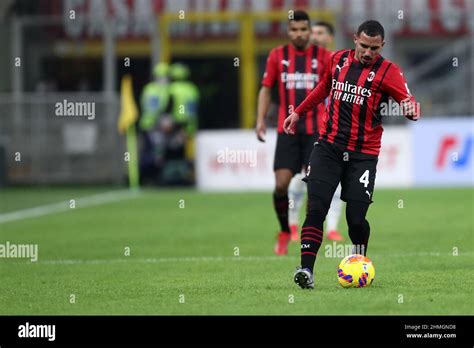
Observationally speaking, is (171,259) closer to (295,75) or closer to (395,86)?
(295,75)

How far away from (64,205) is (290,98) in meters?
9.08

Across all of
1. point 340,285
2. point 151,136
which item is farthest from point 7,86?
point 340,285

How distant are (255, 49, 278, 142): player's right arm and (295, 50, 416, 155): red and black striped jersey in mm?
2793

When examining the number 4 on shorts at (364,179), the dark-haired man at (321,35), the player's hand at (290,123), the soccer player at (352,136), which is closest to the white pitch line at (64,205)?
the dark-haired man at (321,35)

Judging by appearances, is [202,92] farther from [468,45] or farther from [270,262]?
[270,262]

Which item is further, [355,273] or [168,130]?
[168,130]

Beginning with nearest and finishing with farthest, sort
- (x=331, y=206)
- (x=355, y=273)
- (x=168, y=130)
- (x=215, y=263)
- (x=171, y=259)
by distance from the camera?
(x=355, y=273)
(x=215, y=263)
(x=171, y=259)
(x=331, y=206)
(x=168, y=130)

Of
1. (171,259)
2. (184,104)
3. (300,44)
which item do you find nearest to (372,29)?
(300,44)

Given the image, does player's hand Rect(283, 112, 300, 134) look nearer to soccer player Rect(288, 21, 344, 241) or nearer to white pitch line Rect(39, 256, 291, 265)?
white pitch line Rect(39, 256, 291, 265)

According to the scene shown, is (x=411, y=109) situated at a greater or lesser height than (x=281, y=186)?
greater

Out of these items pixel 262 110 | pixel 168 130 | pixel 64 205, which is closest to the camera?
pixel 262 110

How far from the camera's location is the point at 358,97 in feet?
34.0

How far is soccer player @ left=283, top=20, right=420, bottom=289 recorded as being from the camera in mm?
10227
